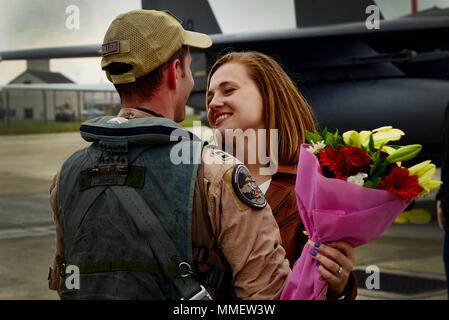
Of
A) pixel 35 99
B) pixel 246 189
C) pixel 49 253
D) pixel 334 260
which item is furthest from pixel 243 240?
pixel 35 99

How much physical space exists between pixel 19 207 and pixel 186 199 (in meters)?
10.9

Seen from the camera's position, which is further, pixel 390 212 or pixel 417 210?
pixel 417 210

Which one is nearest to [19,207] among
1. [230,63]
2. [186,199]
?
[230,63]

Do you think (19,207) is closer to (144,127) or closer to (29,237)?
(29,237)

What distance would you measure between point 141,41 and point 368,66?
30.3ft

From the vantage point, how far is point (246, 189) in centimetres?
163

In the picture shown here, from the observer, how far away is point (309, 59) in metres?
11.2

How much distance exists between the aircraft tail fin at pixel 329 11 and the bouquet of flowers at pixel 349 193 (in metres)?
10.6

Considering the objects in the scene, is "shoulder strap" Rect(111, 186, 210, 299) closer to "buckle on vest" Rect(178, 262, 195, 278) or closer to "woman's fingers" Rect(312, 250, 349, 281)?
"buckle on vest" Rect(178, 262, 195, 278)

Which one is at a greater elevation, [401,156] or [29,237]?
[401,156]

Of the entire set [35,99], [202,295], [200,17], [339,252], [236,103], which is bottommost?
[35,99]

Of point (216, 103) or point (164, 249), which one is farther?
point (216, 103)

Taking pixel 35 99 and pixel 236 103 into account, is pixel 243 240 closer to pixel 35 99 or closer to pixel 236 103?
pixel 236 103

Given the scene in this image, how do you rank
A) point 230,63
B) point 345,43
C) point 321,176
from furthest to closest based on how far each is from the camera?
point 345,43, point 230,63, point 321,176
